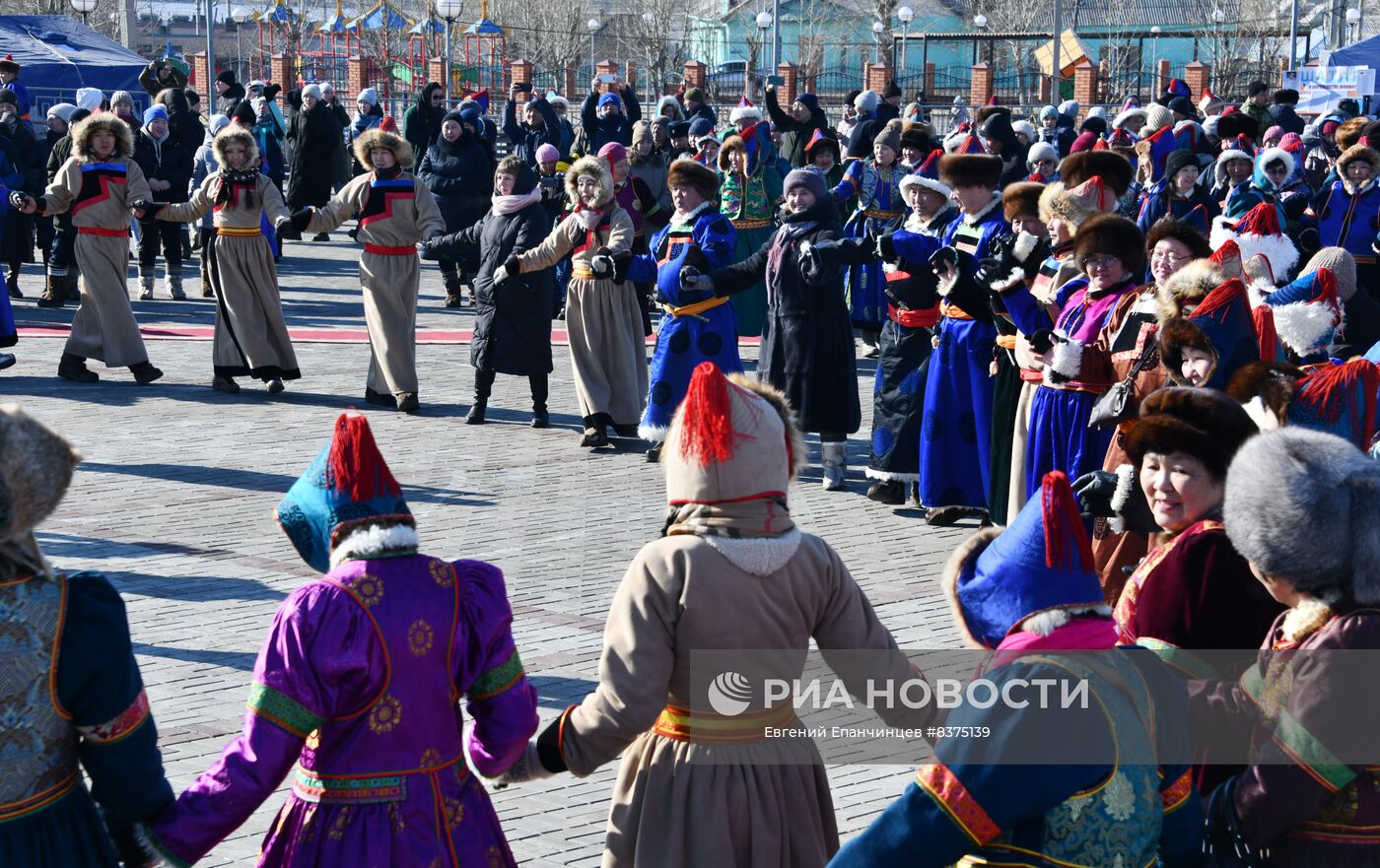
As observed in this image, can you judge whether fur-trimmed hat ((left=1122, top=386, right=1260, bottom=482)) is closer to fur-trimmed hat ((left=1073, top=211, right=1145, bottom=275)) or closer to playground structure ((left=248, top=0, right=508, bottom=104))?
fur-trimmed hat ((left=1073, top=211, right=1145, bottom=275))

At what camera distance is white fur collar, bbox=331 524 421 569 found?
350cm

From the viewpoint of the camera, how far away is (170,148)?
58.2 ft

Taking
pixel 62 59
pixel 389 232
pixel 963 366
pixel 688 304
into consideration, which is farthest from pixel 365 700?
pixel 62 59

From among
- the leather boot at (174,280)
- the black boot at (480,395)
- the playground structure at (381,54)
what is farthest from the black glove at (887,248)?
the playground structure at (381,54)

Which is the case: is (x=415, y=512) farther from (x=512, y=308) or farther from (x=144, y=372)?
(x=144, y=372)

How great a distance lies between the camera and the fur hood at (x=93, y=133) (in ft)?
39.1

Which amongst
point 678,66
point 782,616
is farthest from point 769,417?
point 678,66

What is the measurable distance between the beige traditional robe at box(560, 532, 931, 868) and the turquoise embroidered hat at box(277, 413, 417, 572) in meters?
0.55

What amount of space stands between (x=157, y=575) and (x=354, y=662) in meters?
4.71

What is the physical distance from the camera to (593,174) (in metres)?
10.4

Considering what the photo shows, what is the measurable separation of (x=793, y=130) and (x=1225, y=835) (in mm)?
14841

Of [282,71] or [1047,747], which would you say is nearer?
[1047,747]

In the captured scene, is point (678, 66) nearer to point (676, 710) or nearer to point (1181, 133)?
point (1181, 133)

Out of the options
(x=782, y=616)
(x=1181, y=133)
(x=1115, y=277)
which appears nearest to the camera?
(x=782, y=616)
